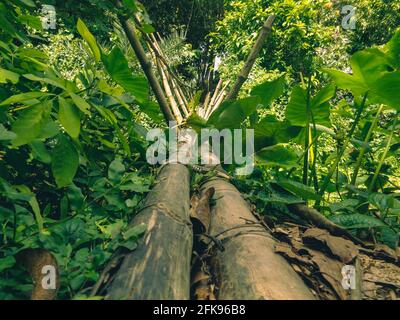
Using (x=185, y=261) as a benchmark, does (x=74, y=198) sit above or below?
above

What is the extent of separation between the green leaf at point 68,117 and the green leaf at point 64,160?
0.30 ft

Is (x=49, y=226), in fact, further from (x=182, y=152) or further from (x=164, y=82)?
(x=164, y=82)

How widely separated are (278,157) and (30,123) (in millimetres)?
1290

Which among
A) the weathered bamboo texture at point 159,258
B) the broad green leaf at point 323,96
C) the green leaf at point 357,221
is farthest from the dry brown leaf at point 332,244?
the broad green leaf at point 323,96

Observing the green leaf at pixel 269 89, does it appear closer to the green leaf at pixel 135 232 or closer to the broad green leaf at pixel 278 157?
the broad green leaf at pixel 278 157

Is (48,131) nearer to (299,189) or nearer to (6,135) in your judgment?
(6,135)

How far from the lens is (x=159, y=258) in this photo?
0.78 meters

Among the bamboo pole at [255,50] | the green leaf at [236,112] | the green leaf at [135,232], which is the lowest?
the green leaf at [135,232]

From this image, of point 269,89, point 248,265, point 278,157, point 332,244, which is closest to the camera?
point 248,265

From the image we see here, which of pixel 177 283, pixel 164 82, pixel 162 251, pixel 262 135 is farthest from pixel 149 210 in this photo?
pixel 164 82

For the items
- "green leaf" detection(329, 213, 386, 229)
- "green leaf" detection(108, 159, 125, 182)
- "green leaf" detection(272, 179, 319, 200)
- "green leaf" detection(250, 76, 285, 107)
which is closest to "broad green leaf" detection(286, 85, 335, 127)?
"green leaf" detection(250, 76, 285, 107)

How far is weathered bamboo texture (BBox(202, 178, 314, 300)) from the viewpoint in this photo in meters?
0.72

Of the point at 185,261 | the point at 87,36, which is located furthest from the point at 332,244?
the point at 87,36

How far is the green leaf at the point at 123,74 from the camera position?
3.69ft
